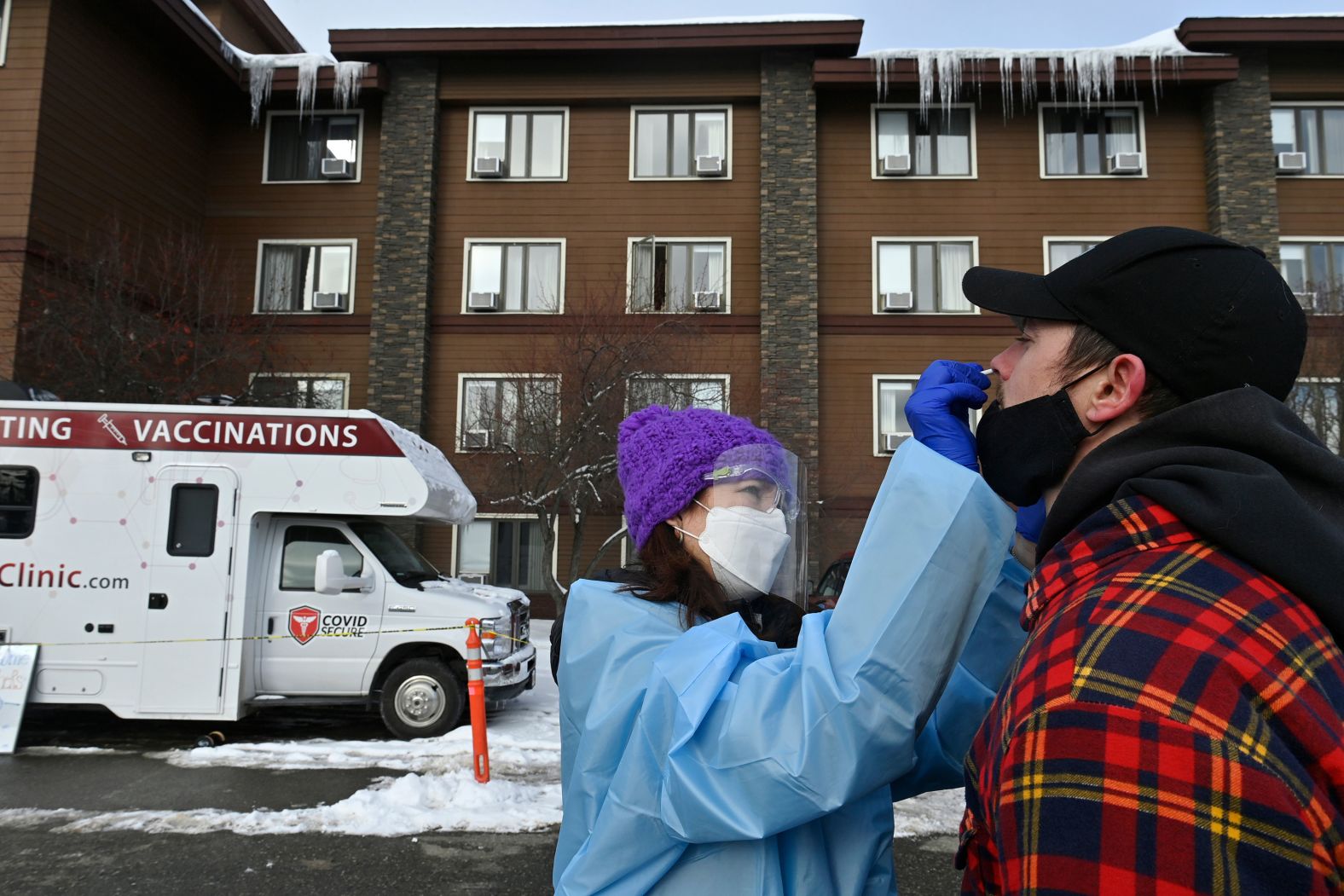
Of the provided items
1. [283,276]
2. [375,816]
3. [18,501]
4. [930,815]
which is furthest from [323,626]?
[283,276]

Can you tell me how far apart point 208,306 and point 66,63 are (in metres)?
5.25

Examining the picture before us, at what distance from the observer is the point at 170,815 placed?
696cm

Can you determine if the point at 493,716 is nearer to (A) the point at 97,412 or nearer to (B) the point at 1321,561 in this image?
(A) the point at 97,412

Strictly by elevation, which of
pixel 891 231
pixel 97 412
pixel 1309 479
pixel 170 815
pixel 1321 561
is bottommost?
pixel 170 815

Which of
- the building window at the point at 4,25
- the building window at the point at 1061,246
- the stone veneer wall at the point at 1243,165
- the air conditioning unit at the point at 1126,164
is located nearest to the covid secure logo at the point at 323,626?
the building window at the point at 4,25

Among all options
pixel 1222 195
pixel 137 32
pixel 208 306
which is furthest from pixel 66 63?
pixel 1222 195

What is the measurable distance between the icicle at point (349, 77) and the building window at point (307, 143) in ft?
2.54

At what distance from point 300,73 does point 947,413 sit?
24609mm

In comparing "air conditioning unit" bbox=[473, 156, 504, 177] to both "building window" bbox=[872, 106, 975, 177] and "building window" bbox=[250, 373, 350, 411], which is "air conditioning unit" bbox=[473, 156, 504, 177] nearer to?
"building window" bbox=[250, 373, 350, 411]

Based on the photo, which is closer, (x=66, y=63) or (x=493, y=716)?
(x=493, y=716)

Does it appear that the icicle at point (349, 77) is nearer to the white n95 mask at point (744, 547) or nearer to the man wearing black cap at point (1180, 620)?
the white n95 mask at point (744, 547)

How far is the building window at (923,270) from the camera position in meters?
22.0

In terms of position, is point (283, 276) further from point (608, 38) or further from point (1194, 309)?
point (1194, 309)

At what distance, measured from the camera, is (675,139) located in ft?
74.3
